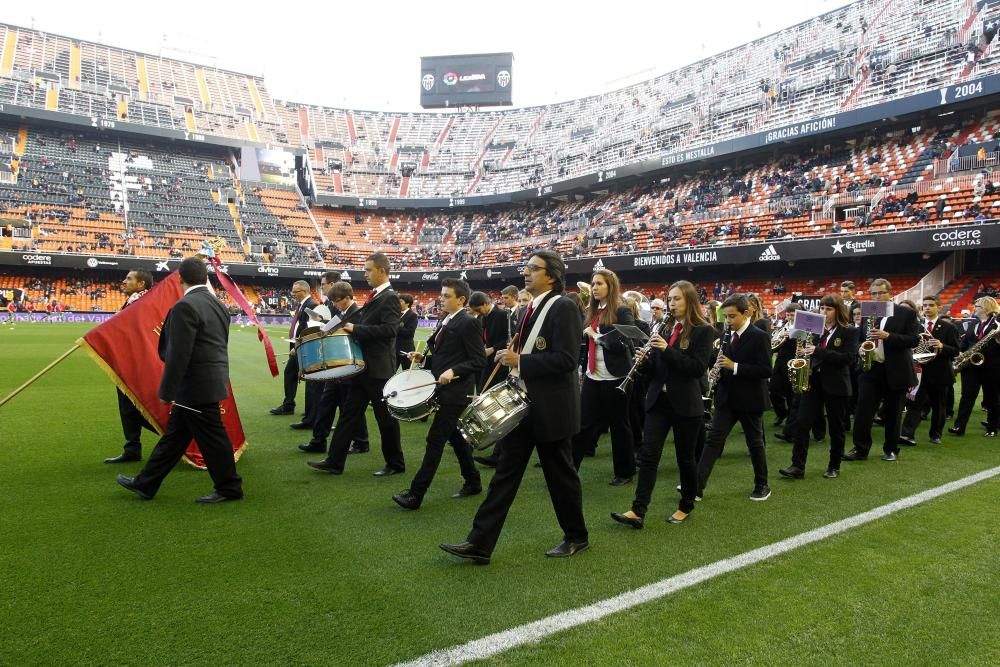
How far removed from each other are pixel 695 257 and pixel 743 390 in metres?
26.9

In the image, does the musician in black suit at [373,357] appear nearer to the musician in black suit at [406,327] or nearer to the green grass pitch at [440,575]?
the green grass pitch at [440,575]

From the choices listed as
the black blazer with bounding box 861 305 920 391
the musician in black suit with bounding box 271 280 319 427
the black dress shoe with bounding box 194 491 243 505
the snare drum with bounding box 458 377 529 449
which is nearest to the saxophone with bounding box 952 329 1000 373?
the black blazer with bounding box 861 305 920 391

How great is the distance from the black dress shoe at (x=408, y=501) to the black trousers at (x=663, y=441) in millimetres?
1704

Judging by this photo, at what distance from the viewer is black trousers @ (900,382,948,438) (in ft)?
26.4

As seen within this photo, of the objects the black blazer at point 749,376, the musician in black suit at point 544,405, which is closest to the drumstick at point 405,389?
the musician in black suit at point 544,405

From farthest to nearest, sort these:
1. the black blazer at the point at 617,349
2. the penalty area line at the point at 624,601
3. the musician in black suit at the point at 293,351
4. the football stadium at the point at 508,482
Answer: the musician in black suit at the point at 293,351 < the black blazer at the point at 617,349 < the football stadium at the point at 508,482 < the penalty area line at the point at 624,601

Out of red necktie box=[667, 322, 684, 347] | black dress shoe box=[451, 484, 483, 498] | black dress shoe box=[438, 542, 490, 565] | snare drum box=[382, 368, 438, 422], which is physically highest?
red necktie box=[667, 322, 684, 347]

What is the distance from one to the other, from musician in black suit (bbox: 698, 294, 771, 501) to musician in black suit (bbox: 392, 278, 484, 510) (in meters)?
1.98

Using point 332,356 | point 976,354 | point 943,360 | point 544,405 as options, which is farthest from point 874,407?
point 332,356

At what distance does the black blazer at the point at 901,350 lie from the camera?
6711 mm

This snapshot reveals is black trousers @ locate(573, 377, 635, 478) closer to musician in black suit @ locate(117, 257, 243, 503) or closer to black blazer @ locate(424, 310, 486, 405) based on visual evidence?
black blazer @ locate(424, 310, 486, 405)

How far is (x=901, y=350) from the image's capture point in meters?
6.79

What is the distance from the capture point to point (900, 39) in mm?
31391

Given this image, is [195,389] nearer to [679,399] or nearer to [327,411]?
[327,411]
